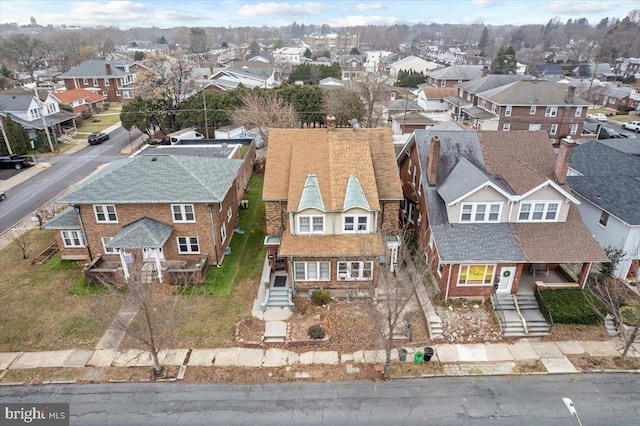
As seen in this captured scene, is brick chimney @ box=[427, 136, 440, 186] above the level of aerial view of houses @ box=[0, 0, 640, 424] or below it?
above

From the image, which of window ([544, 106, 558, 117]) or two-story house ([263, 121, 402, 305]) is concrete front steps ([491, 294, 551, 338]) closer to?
two-story house ([263, 121, 402, 305])

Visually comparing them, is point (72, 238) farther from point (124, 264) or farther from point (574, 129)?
point (574, 129)

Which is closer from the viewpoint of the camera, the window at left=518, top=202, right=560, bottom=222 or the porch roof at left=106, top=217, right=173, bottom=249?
the window at left=518, top=202, right=560, bottom=222

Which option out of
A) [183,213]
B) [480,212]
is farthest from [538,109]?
[183,213]

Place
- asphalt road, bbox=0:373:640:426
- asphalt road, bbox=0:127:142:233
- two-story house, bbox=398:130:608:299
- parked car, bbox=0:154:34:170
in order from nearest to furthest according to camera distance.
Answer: asphalt road, bbox=0:373:640:426
two-story house, bbox=398:130:608:299
asphalt road, bbox=0:127:142:233
parked car, bbox=0:154:34:170

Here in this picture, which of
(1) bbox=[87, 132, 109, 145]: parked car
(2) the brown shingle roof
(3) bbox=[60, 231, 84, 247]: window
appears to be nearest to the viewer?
(2) the brown shingle roof

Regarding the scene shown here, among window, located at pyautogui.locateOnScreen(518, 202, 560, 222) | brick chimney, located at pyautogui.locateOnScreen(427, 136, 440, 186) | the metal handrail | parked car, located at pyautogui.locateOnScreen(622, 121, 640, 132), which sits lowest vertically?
the metal handrail

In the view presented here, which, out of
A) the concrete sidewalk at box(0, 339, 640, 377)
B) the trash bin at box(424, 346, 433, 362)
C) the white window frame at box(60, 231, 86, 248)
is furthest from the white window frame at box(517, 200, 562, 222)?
the white window frame at box(60, 231, 86, 248)
